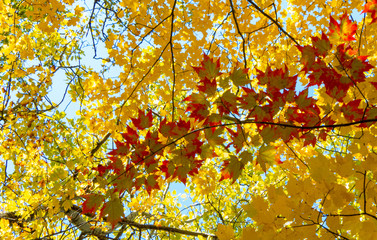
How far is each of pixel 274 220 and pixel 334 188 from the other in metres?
0.27

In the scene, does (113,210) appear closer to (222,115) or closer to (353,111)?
(222,115)

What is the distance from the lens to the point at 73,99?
10.0 ft

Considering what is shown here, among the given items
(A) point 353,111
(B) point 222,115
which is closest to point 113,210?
(B) point 222,115

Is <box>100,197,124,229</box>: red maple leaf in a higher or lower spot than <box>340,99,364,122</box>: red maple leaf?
lower

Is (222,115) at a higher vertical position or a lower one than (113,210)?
higher

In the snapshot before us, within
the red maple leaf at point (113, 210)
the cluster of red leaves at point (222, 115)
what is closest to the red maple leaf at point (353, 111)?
the cluster of red leaves at point (222, 115)

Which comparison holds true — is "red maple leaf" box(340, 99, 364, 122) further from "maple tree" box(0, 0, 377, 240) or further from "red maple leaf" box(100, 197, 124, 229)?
"red maple leaf" box(100, 197, 124, 229)

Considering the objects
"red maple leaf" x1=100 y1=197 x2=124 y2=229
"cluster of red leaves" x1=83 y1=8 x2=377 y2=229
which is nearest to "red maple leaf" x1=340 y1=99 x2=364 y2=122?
"cluster of red leaves" x1=83 y1=8 x2=377 y2=229

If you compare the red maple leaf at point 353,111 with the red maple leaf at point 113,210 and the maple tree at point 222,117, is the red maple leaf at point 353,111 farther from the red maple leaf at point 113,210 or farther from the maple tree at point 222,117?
the red maple leaf at point 113,210

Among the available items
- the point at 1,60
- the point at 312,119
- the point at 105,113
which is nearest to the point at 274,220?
the point at 312,119

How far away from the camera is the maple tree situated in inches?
41.9

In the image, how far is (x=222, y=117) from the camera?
151 centimetres

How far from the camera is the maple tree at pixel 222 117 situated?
1065 mm

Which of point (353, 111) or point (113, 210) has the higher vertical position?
point (353, 111)
